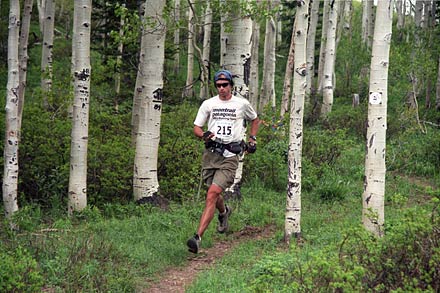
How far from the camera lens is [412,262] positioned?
14.1 feet

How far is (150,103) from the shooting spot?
9.23 metres

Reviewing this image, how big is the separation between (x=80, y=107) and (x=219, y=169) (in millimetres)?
2864

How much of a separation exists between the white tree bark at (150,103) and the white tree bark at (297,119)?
276 centimetres

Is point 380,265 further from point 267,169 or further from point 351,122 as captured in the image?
point 351,122

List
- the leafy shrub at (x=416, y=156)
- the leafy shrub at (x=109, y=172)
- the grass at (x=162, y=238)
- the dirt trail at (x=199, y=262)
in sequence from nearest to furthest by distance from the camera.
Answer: the grass at (x=162, y=238)
the dirt trail at (x=199, y=262)
the leafy shrub at (x=109, y=172)
the leafy shrub at (x=416, y=156)

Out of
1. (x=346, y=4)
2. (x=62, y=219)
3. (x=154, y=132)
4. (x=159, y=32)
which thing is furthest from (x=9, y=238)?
(x=346, y=4)

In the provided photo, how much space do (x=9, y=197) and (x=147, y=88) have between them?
2.75 m

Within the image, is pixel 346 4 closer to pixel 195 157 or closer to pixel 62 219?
pixel 195 157

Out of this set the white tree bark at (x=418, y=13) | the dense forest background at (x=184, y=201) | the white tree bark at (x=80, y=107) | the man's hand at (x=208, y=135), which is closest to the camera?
the dense forest background at (x=184, y=201)

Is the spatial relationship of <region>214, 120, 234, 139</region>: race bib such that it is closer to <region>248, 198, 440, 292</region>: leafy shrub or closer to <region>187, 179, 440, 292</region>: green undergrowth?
<region>187, 179, 440, 292</region>: green undergrowth

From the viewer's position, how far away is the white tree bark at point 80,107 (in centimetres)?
881

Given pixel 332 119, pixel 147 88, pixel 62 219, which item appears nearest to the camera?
pixel 62 219

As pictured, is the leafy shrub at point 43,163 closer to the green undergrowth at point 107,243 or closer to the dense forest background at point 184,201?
the dense forest background at point 184,201

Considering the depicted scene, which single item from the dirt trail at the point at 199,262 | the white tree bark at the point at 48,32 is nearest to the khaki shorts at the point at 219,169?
the dirt trail at the point at 199,262
